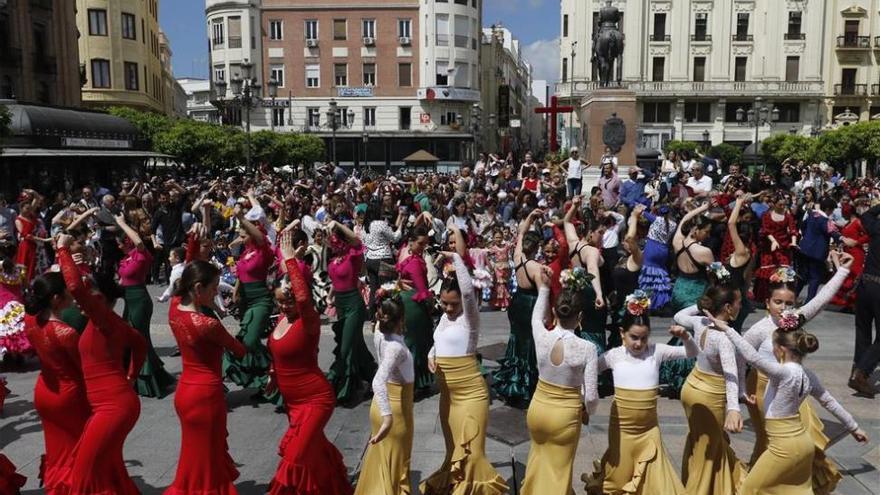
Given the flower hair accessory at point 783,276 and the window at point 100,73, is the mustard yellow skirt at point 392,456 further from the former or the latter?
the window at point 100,73

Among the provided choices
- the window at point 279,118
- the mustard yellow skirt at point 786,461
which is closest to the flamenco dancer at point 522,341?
the mustard yellow skirt at point 786,461

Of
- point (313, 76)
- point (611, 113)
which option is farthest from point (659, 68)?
point (611, 113)

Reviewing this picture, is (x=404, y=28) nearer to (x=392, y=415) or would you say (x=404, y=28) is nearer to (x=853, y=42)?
(x=853, y=42)

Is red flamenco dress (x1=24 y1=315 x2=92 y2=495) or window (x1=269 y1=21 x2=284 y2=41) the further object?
window (x1=269 y1=21 x2=284 y2=41)

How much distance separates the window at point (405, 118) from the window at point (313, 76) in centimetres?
671

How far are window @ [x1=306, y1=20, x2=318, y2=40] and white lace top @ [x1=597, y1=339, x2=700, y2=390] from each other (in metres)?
54.6

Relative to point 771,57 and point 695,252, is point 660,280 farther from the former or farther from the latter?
point 771,57

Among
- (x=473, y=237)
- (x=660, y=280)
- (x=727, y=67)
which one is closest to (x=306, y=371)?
(x=660, y=280)

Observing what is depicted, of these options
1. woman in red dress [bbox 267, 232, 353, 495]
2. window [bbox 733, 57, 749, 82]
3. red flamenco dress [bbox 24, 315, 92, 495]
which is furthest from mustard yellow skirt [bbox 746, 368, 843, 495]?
window [bbox 733, 57, 749, 82]

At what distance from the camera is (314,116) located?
2217 inches

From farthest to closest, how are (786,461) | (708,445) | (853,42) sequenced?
(853,42) < (708,445) < (786,461)

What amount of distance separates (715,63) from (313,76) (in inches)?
1237

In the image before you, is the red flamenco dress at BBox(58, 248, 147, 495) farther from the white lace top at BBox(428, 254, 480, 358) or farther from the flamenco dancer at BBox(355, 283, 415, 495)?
the white lace top at BBox(428, 254, 480, 358)

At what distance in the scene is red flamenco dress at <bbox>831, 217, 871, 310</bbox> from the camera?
431 inches
